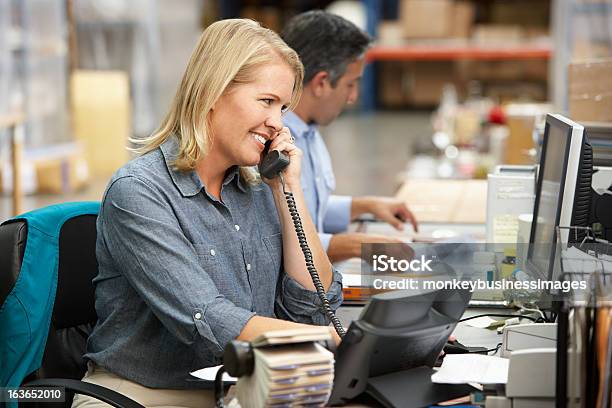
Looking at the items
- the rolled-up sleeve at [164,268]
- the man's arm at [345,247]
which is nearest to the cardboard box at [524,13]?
the man's arm at [345,247]

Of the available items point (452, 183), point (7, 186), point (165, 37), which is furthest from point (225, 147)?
point (165, 37)

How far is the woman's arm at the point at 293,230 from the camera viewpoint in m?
2.15

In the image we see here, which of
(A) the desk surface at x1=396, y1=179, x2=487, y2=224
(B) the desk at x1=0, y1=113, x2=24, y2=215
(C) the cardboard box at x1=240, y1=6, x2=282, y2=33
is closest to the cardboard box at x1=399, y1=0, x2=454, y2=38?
(C) the cardboard box at x1=240, y1=6, x2=282, y2=33

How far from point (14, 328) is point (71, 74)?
7.09 metres

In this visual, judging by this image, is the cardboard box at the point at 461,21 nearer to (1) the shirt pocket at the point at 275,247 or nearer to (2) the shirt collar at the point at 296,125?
(2) the shirt collar at the point at 296,125

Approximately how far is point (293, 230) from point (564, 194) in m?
0.60

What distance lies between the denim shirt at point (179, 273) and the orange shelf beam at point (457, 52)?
11163 mm

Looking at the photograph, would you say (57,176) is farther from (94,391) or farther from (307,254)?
(94,391)

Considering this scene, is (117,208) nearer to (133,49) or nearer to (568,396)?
(568,396)

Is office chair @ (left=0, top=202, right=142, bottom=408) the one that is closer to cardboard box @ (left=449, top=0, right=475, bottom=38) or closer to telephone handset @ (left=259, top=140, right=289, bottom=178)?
telephone handset @ (left=259, top=140, right=289, bottom=178)

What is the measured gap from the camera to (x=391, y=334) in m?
1.59

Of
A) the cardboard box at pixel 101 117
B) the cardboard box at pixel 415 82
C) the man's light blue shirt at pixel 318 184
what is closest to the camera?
the man's light blue shirt at pixel 318 184

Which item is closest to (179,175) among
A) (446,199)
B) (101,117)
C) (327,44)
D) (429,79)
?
(327,44)

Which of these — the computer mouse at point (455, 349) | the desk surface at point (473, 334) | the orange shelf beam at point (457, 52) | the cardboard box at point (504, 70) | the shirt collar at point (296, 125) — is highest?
the shirt collar at point (296, 125)
